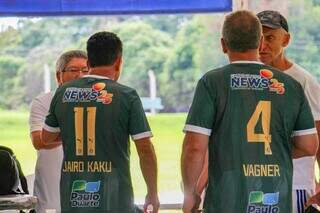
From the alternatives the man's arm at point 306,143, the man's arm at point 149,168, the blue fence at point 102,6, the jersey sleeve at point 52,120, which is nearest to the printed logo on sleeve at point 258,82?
the man's arm at point 306,143

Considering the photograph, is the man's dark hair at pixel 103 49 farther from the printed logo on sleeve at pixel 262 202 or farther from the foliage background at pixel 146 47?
the foliage background at pixel 146 47

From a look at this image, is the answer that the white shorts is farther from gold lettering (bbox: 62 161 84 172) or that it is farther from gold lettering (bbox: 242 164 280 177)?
gold lettering (bbox: 62 161 84 172)

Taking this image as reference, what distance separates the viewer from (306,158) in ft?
10.2

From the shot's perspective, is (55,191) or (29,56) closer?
(55,191)

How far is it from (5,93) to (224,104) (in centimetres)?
352

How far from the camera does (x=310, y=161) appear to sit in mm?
3125

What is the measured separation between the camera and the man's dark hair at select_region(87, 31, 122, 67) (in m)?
3.07

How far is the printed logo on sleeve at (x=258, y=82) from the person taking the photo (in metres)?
2.64

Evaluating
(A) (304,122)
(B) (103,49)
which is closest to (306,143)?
(A) (304,122)

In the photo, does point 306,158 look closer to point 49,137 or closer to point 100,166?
point 100,166

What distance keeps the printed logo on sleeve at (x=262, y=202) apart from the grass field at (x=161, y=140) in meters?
2.88

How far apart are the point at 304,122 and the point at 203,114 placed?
1.43 feet

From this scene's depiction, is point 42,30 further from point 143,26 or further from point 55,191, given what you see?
point 55,191

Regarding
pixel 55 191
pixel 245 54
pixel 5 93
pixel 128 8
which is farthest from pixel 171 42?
pixel 245 54
